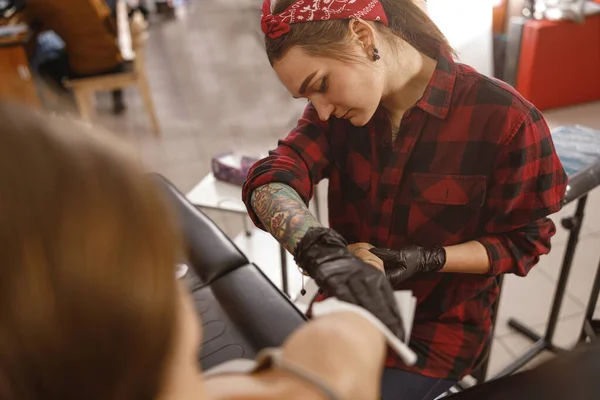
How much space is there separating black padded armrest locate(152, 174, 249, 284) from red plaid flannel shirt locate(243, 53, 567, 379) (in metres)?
0.38

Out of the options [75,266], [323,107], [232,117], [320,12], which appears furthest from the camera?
[232,117]

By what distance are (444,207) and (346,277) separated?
39 cm

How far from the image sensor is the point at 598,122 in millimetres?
3389

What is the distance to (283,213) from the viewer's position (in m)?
1.07

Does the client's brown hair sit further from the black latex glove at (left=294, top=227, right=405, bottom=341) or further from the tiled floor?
the tiled floor

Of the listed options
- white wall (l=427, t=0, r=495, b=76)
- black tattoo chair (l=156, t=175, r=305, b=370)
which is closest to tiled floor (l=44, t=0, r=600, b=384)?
black tattoo chair (l=156, t=175, r=305, b=370)

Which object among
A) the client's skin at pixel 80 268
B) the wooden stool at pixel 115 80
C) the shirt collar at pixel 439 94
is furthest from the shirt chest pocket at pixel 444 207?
the wooden stool at pixel 115 80

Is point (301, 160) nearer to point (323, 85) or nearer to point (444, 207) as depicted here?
point (323, 85)

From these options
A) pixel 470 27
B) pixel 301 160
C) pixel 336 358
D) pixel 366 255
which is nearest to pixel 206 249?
pixel 301 160

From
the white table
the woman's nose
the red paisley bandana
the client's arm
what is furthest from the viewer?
the white table

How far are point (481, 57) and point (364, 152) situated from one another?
2.65 metres

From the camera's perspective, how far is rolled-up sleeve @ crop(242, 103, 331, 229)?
1.16m

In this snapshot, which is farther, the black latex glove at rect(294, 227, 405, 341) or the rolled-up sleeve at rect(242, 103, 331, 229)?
the rolled-up sleeve at rect(242, 103, 331, 229)

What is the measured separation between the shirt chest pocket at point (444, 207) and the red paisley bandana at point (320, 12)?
356mm
